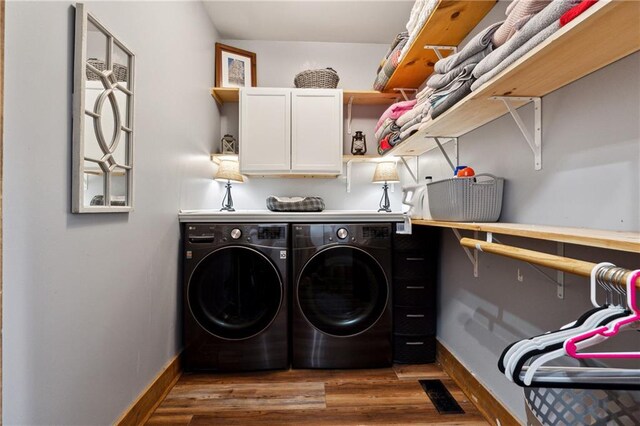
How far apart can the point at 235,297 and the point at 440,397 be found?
4.28 feet

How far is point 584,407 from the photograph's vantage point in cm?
65

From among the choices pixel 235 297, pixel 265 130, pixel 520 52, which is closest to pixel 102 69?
pixel 265 130

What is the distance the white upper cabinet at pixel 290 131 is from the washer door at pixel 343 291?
782 millimetres

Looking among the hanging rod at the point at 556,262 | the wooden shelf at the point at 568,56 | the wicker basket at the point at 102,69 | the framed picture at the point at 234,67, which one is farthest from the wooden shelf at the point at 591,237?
the framed picture at the point at 234,67

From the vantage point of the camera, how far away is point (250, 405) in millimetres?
1553

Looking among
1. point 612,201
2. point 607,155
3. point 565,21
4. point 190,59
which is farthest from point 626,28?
point 190,59

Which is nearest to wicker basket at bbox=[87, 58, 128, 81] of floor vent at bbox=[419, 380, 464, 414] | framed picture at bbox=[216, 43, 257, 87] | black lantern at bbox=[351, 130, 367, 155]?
framed picture at bbox=[216, 43, 257, 87]

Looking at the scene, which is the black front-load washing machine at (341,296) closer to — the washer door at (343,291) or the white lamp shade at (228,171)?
the washer door at (343,291)

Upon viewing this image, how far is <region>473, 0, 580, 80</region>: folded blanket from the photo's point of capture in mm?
721

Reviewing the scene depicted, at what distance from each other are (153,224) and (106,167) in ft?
1.48

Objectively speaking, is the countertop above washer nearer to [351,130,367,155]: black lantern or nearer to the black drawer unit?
the black drawer unit

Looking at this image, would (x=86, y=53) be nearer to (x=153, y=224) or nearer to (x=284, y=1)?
(x=153, y=224)

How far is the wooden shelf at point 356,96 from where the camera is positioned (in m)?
2.38

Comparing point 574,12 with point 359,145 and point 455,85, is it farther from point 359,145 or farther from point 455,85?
point 359,145
